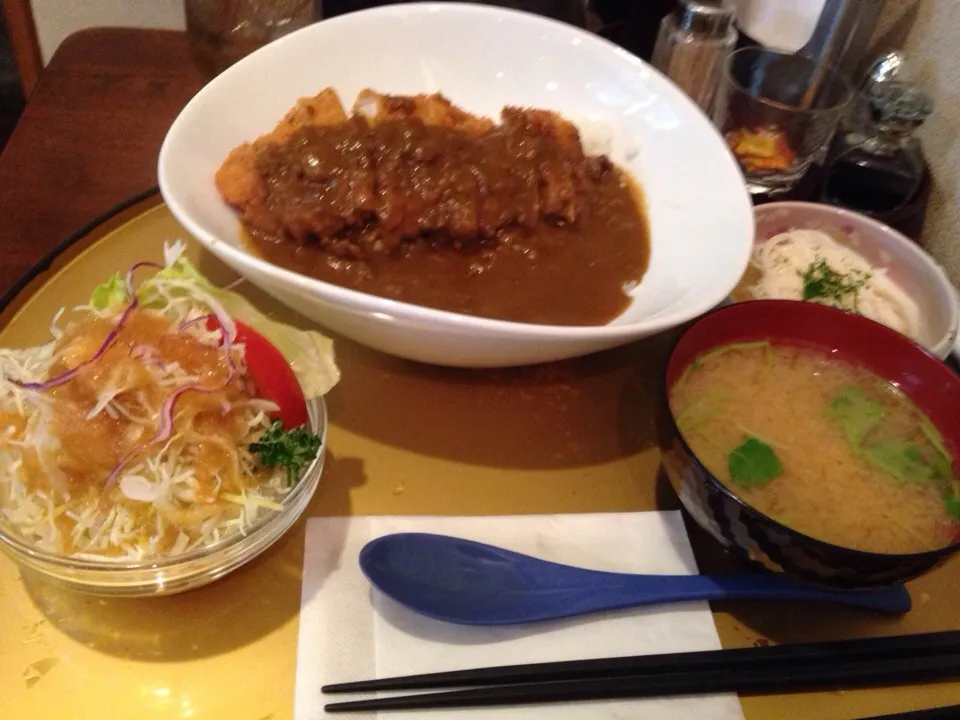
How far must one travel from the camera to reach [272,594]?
1.07 m

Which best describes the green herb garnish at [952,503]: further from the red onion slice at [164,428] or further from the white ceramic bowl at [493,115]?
the red onion slice at [164,428]

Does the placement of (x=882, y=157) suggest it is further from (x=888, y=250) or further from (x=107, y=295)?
(x=107, y=295)

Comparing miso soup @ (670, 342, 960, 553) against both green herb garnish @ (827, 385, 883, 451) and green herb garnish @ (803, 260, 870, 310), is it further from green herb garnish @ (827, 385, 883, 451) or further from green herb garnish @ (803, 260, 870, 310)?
green herb garnish @ (803, 260, 870, 310)

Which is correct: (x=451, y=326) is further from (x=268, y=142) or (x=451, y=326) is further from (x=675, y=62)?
(x=675, y=62)

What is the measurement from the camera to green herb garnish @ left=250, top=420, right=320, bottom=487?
1.06 meters

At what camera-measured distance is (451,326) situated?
3.53 ft

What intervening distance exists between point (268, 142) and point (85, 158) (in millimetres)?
536

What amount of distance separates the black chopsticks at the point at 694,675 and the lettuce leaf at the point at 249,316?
467 millimetres

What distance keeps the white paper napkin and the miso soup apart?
0.52ft

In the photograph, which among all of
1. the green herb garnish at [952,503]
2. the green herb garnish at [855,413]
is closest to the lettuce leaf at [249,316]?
the green herb garnish at [855,413]

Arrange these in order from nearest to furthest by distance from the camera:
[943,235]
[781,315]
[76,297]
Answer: [781,315] < [76,297] < [943,235]

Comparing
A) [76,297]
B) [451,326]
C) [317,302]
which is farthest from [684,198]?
[76,297]

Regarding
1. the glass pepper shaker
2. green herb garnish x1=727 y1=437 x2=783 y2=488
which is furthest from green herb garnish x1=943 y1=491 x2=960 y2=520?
the glass pepper shaker

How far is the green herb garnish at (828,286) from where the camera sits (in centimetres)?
143
